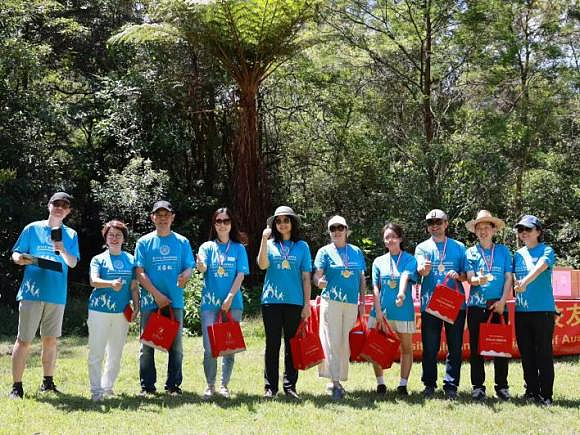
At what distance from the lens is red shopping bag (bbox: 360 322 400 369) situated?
593cm

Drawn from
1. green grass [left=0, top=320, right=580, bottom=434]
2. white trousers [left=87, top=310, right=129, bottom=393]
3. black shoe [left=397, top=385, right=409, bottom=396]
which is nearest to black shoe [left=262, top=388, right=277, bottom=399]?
green grass [left=0, top=320, right=580, bottom=434]

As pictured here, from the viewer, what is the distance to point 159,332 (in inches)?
221

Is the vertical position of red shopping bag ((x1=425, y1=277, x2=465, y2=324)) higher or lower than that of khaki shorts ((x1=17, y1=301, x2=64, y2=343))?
higher

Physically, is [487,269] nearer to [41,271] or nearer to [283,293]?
[283,293]

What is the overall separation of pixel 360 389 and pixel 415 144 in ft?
24.9

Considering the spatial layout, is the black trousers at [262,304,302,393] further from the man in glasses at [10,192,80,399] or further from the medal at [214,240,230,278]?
the man in glasses at [10,192,80,399]

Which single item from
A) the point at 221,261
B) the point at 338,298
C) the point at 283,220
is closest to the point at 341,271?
the point at 338,298

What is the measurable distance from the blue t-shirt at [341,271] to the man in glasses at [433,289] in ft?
1.90

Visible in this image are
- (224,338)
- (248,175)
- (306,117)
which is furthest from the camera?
(306,117)

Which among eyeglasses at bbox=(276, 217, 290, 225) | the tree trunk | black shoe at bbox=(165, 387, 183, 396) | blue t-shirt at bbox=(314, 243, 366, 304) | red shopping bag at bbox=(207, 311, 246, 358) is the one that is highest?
the tree trunk

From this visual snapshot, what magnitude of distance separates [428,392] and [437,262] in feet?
3.90

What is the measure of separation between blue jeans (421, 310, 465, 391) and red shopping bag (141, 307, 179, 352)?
2.28m

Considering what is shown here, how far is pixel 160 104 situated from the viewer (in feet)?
49.3

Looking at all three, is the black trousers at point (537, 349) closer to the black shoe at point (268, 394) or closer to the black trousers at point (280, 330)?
the black trousers at point (280, 330)
